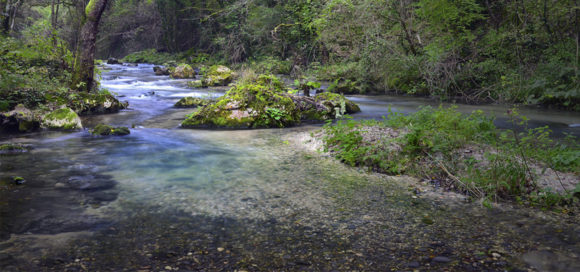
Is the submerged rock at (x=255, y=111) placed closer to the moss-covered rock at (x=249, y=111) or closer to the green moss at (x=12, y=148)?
the moss-covered rock at (x=249, y=111)

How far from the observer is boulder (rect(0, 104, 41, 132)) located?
31.0 feet

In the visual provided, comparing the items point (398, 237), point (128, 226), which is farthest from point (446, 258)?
point (128, 226)

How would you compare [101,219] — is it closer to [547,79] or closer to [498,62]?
[547,79]

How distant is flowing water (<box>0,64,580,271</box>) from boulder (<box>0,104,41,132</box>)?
9.43 ft

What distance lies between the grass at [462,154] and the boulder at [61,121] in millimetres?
6680

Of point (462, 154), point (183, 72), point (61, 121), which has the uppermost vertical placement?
point (183, 72)

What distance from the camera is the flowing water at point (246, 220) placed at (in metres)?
3.42

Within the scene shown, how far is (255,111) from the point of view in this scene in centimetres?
1070

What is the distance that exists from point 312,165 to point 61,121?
7191 millimetres

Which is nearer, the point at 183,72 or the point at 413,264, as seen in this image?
the point at 413,264

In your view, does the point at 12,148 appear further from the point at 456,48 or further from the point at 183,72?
the point at 183,72

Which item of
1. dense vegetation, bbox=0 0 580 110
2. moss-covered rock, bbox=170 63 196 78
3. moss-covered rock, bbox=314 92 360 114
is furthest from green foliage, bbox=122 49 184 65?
moss-covered rock, bbox=314 92 360 114

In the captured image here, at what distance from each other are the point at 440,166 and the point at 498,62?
11467 millimetres

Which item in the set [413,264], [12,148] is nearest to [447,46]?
[413,264]
